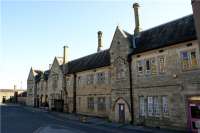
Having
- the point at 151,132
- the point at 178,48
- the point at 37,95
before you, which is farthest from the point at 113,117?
the point at 37,95

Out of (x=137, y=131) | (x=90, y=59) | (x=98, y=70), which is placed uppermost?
(x=90, y=59)

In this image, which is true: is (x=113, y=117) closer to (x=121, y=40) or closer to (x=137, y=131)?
(x=137, y=131)

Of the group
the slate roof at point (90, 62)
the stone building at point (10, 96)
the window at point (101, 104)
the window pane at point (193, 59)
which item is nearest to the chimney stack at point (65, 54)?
the slate roof at point (90, 62)

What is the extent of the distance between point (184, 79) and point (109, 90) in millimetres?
11026

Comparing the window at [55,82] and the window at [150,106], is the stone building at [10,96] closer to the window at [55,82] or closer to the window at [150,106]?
the window at [55,82]

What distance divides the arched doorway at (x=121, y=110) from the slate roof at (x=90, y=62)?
571 cm

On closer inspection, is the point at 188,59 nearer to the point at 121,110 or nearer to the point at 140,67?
the point at 140,67

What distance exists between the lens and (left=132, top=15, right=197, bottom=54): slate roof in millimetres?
18672

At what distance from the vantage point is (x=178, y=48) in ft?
61.0

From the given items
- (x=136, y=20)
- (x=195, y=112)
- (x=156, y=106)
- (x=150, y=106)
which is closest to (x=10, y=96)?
(x=136, y=20)

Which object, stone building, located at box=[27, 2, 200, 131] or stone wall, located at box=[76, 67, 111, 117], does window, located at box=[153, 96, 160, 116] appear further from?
stone wall, located at box=[76, 67, 111, 117]

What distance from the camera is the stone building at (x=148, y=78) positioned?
694 inches

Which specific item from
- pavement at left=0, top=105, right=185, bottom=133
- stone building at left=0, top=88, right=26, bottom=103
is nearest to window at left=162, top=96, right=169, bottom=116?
pavement at left=0, top=105, right=185, bottom=133

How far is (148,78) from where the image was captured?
2108 cm
